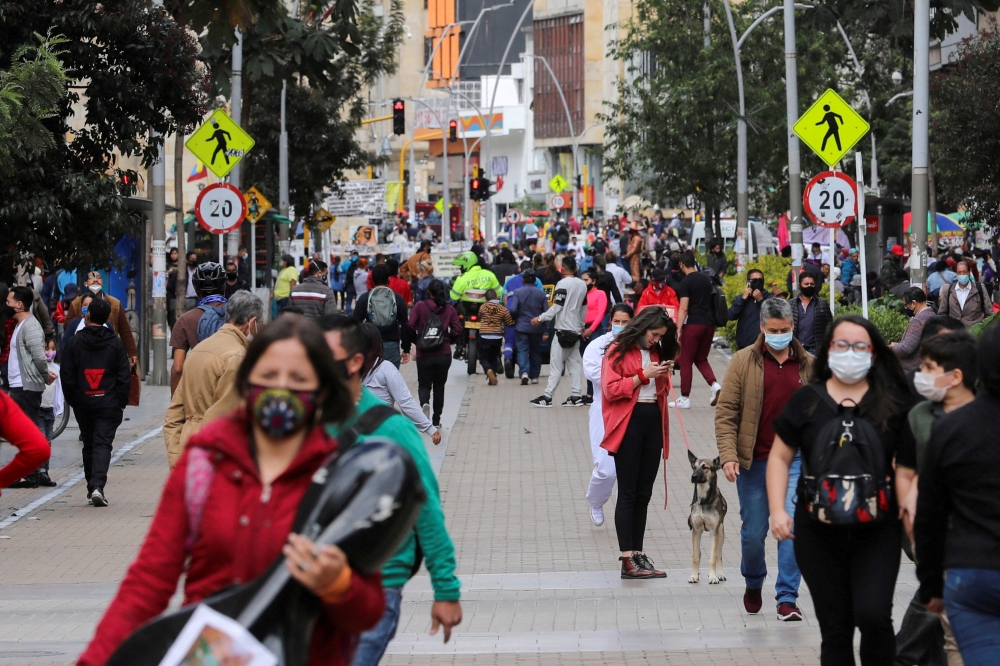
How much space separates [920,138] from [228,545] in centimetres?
1537

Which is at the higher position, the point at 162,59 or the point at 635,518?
the point at 162,59

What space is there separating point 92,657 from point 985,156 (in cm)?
2215

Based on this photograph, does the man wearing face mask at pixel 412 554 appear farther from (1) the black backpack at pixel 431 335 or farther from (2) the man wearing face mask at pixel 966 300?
(2) the man wearing face mask at pixel 966 300

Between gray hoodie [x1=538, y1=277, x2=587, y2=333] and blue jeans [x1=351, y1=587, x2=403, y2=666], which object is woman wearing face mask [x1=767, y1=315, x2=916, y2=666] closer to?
blue jeans [x1=351, y1=587, x2=403, y2=666]

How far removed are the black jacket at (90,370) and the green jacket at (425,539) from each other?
25.8 ft

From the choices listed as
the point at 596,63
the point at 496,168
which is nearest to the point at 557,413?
the point at 596,63

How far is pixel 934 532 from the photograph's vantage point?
15.1 feet

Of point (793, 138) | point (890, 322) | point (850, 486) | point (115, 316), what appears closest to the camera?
point (850, 486)

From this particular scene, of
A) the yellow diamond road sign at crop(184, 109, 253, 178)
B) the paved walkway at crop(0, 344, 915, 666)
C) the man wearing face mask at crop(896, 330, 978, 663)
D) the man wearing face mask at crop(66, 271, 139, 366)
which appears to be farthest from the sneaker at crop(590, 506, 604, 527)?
the yellow diamond road sign at crop(184, 109, 253, 178)

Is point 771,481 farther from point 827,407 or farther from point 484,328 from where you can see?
point 484,328

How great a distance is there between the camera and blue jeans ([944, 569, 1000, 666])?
4.35 meters

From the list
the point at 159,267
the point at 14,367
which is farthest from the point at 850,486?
the point at 159,267

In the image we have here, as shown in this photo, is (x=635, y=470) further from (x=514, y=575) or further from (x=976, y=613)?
(x=976, y=613)

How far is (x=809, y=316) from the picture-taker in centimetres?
1609
